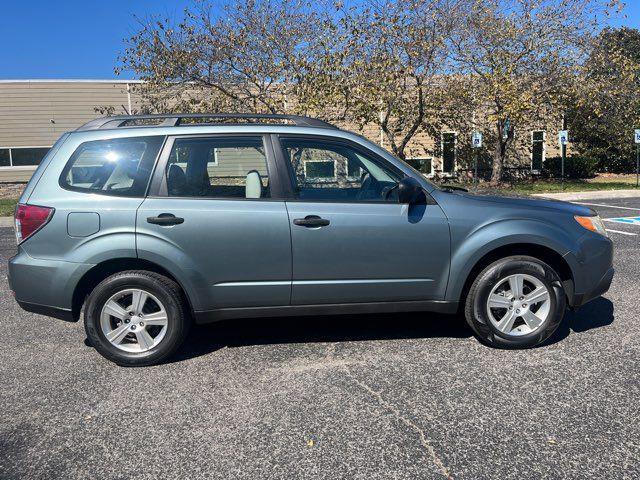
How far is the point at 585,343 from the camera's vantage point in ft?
14.0

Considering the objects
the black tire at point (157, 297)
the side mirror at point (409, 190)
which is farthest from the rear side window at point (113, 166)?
the side mirror at point (409, 190)

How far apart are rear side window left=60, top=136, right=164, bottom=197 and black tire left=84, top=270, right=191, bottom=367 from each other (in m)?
0.63

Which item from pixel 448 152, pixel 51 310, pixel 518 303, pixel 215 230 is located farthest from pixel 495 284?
pixel 448 152

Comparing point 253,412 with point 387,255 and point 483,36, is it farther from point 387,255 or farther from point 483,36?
point 483,36

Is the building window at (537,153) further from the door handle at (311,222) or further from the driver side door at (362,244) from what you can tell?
the door handle at (311,222)

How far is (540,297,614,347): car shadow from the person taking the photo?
14.7ft

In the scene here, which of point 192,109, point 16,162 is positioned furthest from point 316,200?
point 16,162

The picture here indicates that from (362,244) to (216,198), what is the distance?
1.13 m

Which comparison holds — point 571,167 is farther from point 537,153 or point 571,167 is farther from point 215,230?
point 215,230

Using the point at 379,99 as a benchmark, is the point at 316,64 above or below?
above

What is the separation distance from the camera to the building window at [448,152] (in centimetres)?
2281

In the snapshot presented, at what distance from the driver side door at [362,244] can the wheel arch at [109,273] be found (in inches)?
37.4

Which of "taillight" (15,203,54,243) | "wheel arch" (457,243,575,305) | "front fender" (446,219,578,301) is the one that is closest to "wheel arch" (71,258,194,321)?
"taillight" (15,203,54,243)

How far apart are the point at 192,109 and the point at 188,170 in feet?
48.4
